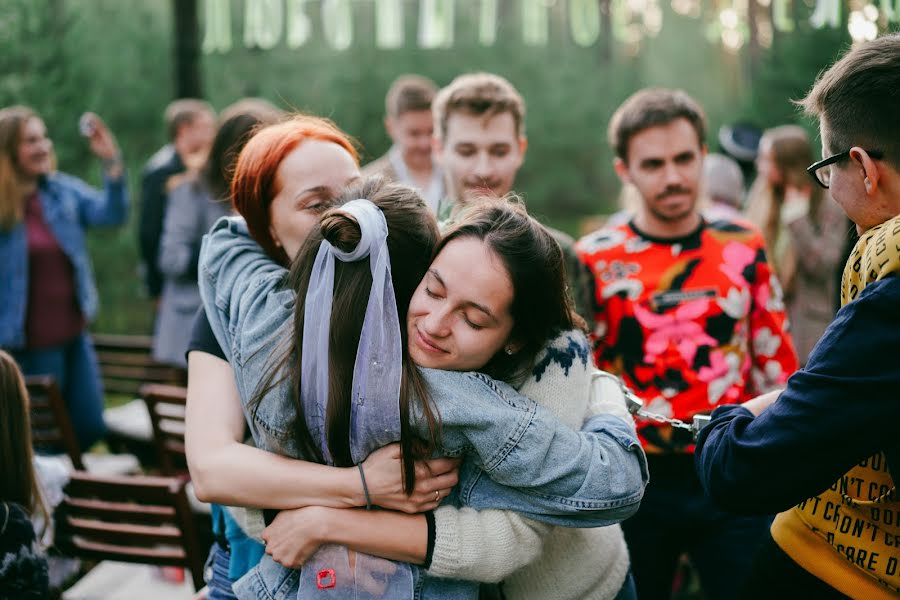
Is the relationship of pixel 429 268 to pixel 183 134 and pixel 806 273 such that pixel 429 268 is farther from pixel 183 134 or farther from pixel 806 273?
pixel 183 134

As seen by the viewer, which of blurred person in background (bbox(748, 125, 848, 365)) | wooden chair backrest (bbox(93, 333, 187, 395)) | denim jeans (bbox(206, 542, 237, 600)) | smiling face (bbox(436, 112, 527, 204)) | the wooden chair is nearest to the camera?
denim jeans (bbox(206, 542, 237, 600))

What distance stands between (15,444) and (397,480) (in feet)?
4.31

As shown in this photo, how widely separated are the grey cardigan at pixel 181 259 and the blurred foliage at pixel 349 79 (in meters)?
2.71

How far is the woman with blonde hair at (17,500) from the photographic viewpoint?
2105 millimetres

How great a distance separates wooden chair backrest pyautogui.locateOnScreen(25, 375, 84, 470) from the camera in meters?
3.71

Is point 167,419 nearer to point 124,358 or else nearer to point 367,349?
point 367,349

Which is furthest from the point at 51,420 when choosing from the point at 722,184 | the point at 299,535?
the point at 722,184

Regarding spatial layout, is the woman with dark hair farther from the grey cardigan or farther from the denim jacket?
the grey cardigan

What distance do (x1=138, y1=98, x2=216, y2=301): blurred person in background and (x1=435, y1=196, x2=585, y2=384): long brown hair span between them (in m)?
4.04

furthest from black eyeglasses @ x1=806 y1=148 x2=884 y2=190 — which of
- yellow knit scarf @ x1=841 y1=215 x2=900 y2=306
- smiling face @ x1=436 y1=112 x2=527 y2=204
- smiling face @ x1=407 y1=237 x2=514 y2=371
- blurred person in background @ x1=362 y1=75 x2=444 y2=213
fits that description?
blurred person in background @ x1=362 y1=75 x2=444 y2=213

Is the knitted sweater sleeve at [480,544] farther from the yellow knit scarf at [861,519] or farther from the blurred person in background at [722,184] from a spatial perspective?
the blurred person in background at [722,184]

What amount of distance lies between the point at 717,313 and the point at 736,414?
3.17 feet

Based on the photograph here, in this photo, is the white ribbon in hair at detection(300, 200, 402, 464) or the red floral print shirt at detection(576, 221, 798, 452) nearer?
the white ribbon in hair at detection(300, 200, 402, 464)

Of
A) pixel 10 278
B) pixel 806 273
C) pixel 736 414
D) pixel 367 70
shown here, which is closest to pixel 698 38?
pixel 367 70
